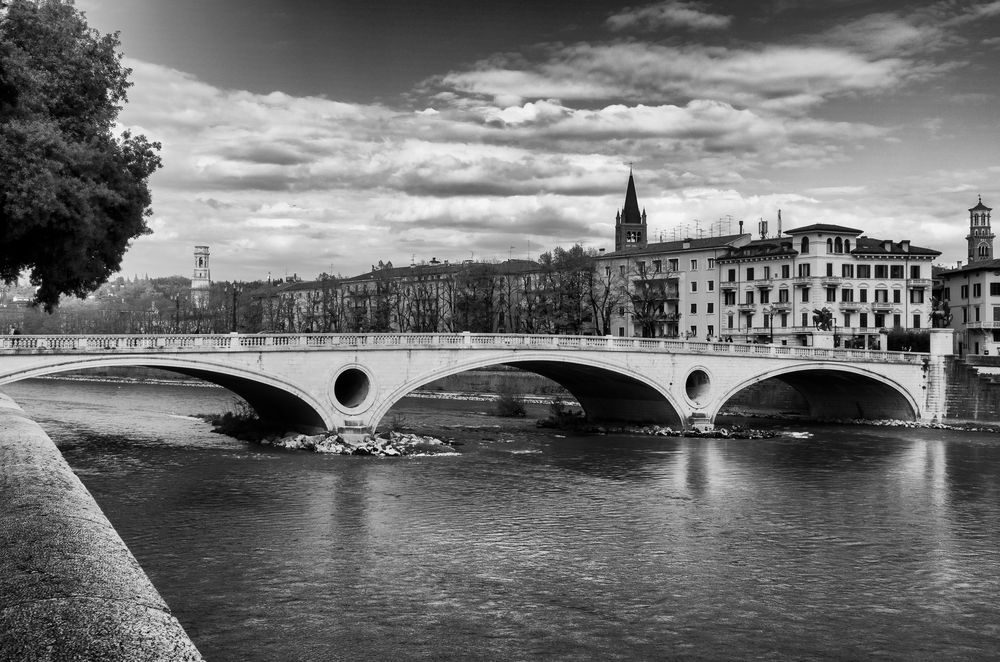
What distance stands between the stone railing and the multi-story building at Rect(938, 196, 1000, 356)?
18394 millimetres

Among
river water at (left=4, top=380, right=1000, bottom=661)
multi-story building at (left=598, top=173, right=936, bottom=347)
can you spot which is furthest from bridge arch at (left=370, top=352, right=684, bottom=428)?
multi-story building at (left=598, top=173, right=936, bottom=347)

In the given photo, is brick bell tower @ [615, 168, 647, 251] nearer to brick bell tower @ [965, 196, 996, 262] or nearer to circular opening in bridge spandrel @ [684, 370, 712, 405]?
brick bell tower @ [965, 196, 996, 262]

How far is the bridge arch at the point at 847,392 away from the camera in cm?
4862

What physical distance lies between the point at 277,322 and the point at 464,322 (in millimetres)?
21825

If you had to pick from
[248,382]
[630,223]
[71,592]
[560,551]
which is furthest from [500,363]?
[630,223]

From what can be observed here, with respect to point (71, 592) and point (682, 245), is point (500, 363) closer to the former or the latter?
point (71, 592)

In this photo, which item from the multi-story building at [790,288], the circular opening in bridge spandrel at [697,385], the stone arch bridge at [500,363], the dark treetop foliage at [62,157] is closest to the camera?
the dark treetop foliage at [62,157]

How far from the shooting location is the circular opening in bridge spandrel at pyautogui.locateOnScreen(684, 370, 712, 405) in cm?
4553

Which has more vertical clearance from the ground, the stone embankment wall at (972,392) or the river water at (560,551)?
the stone embankment wall at (972,392)

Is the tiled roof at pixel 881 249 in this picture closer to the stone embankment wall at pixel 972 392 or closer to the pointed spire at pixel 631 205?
the stone embankment wall at pixel 972 392

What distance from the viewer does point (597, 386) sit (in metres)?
47.7

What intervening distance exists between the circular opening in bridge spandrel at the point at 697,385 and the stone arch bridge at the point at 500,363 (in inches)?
2.9

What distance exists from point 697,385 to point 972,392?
54.5 feet

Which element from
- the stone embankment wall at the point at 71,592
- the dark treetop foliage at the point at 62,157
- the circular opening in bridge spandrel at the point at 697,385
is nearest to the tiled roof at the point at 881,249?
the circular opening in bridge spandrel at the point at 697,385
